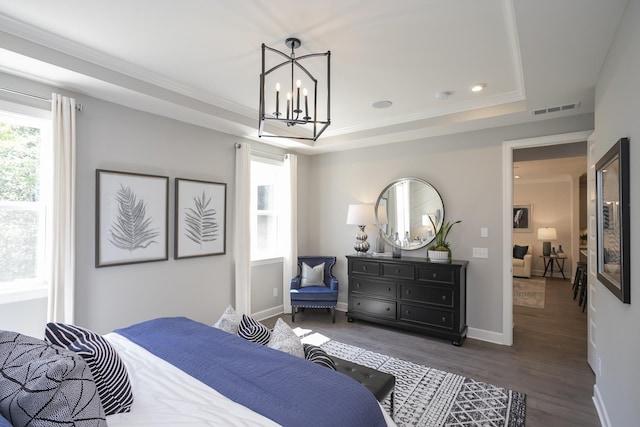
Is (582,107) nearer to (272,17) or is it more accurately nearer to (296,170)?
(272,17)

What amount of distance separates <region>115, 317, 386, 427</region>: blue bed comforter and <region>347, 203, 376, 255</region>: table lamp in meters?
2.87

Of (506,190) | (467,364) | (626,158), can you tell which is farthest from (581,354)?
(626,158)

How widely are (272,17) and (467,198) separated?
3.16 meters

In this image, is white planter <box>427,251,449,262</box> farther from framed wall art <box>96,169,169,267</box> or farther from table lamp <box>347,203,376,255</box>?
framed wall art <box>96,169,169,267</box>

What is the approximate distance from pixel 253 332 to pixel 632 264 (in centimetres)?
223

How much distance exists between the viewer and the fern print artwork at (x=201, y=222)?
3.88 meters

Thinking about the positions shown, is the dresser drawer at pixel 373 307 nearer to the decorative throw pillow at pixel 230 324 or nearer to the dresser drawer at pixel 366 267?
the dresser drawer at pixel 366 267

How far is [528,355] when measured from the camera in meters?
3.55

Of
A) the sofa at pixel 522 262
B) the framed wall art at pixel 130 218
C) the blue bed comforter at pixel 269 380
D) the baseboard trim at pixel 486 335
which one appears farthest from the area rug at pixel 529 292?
the framed wall art at pixel 130 218

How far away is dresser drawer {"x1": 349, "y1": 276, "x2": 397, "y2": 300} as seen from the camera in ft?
14.1

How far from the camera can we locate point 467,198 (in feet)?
13.9

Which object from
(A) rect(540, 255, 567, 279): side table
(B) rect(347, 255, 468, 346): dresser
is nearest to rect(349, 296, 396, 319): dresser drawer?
(B) rect(347, 255, 468, 346): dresser

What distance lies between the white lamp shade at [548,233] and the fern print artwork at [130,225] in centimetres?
873

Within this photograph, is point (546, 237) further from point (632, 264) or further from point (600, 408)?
point (632, 264)
